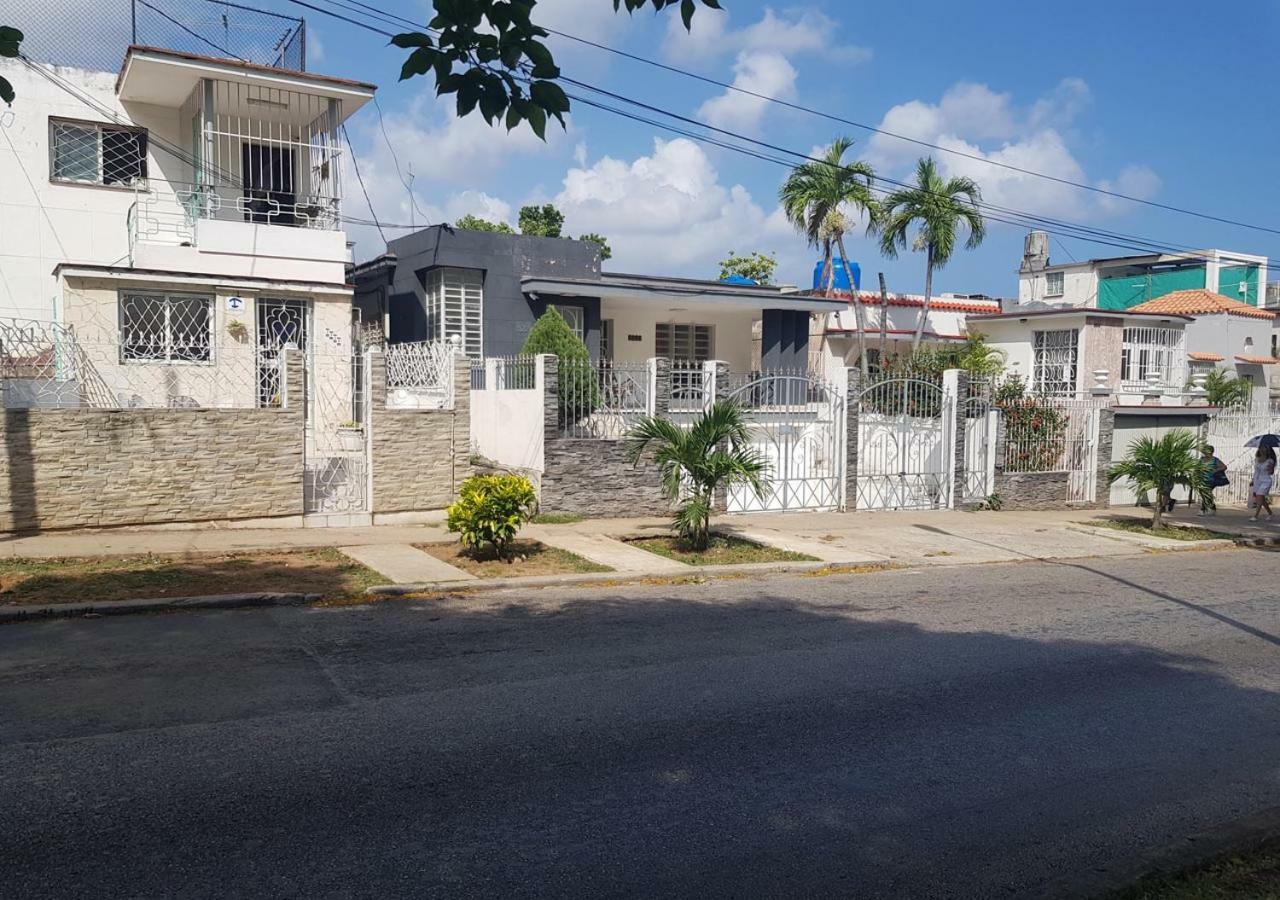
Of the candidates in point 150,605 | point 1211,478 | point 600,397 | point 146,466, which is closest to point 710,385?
point 600,397

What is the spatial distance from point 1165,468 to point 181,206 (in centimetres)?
1863

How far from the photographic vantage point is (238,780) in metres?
4.88

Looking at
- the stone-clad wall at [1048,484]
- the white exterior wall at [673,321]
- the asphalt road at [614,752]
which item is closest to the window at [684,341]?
the white exterior wall at [673,321]

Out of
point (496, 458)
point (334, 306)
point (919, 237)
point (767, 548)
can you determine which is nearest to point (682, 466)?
point (767, 548)

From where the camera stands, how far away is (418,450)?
14055 millimetres

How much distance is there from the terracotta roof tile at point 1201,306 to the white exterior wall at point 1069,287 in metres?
6.78

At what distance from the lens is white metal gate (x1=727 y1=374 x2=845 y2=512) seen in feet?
53.9

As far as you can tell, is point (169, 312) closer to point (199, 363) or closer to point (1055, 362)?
point (199, 363)

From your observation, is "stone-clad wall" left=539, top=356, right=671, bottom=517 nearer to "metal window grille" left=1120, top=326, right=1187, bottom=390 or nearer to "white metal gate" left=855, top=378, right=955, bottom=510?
"white metal gate" left=855, top=378, right=955, bottom=510

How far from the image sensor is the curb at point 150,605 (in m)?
8.29

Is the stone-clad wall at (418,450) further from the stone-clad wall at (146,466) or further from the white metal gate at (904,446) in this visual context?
the white metal gate at (904,446)

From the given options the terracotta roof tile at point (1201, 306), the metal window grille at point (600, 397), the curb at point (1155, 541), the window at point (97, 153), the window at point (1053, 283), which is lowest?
the curb at point (1155, 541)

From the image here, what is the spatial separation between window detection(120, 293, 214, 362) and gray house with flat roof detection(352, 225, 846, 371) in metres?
5.68

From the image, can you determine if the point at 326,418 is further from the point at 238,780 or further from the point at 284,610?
the point at 238,780
